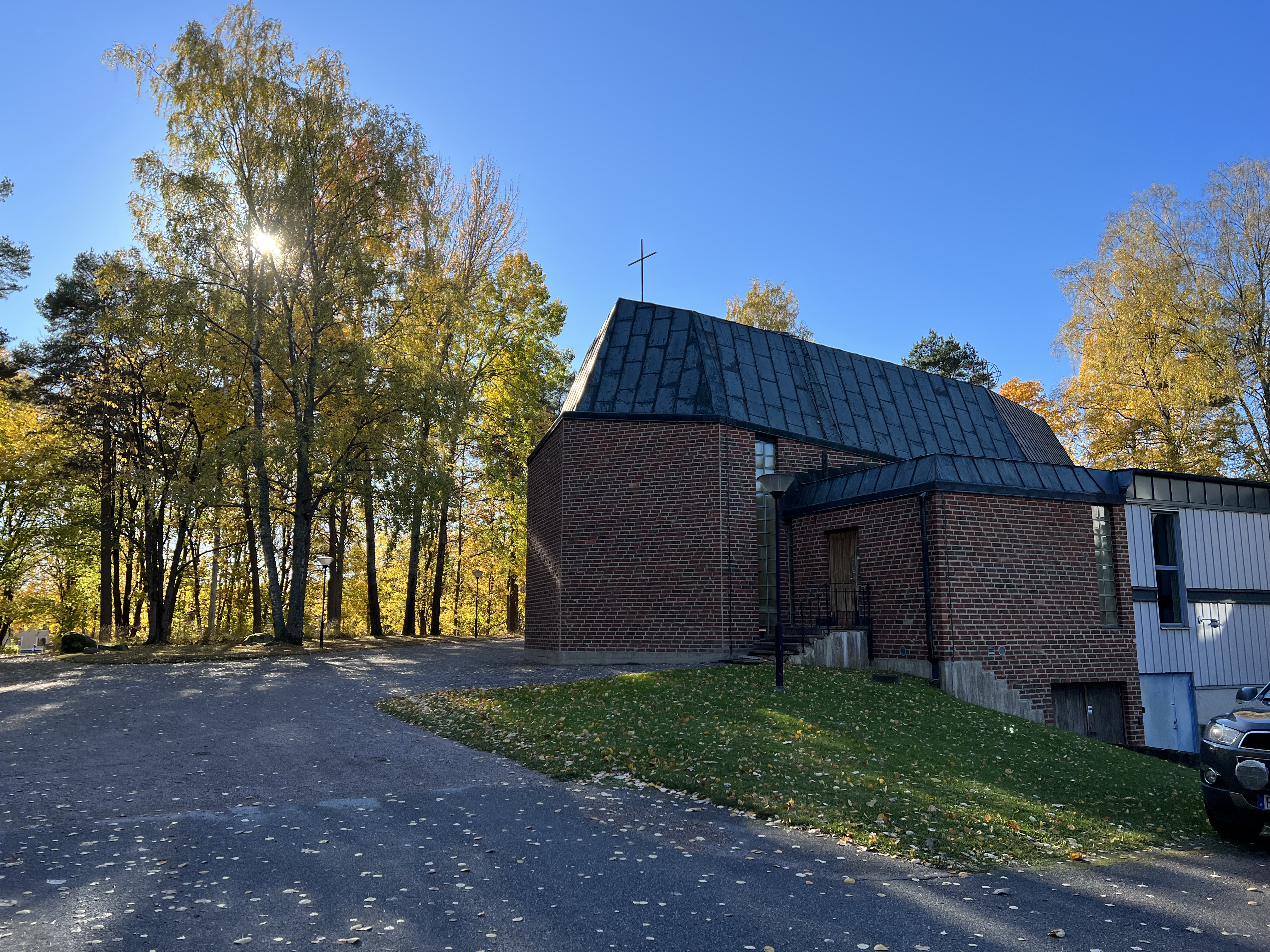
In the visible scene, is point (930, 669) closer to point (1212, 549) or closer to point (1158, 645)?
point (1158, 645)

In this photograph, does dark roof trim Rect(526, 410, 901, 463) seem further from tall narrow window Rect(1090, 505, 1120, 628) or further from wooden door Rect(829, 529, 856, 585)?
tall narrow window Rect(1090, 505, 1120, 628)

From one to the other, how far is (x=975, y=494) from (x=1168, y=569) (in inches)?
205

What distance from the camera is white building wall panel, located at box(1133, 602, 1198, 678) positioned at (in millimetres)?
15945

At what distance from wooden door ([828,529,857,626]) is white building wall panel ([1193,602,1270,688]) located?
6.88 meters

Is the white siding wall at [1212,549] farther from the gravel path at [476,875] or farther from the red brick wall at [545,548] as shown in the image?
the red brick wall at [545,548]

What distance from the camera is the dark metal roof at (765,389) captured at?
62.4 ft

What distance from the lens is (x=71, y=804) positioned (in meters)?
7.09

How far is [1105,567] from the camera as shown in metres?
15.9

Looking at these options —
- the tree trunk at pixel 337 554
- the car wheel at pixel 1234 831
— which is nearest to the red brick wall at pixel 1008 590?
the car wheel at pixel 1234 831

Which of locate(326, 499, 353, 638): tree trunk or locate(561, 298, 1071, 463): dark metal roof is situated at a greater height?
locate(561, 298, 1071, 463): dark metal roof

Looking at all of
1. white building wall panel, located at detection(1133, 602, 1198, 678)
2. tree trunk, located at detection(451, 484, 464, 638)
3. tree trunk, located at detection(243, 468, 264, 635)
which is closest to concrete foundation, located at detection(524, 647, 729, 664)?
white building wall panel, located at detection(1133, 602, 1198, 678)

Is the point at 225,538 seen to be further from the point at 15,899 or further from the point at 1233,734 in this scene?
the point at 1233,734

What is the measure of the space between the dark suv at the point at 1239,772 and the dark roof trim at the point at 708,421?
39.6 feet

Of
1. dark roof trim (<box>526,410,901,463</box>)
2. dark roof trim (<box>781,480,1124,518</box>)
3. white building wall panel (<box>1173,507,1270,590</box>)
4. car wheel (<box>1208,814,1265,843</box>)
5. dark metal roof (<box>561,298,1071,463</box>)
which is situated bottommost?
car wheel (<box>1208,814,1265,843</box>)
